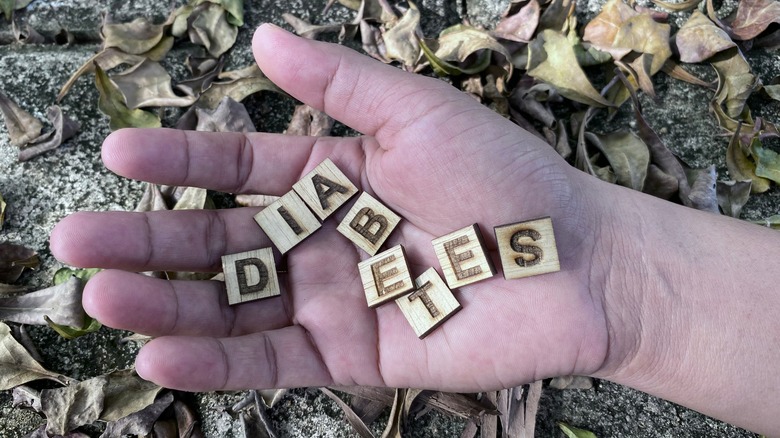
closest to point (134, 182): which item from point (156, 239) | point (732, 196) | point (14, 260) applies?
point (14, 260)

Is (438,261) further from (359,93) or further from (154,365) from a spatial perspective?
(154,365)

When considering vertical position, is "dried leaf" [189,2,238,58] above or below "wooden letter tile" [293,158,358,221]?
above

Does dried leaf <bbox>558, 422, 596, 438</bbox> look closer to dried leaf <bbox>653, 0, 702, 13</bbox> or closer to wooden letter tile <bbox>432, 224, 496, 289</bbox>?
wooden letter tile <bbox>432, 224, 496, 289</bbox>

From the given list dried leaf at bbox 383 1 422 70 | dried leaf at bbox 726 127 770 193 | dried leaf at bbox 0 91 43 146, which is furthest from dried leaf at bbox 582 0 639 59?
dried leaf at bbox 0 91 43 146

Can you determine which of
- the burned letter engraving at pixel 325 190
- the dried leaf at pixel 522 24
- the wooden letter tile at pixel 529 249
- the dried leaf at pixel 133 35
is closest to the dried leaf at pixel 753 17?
the dried leaf at pixel 522 24

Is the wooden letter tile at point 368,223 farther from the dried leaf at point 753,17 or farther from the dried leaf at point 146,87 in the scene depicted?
the dried leaf at point 753,17

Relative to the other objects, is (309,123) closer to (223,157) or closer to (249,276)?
(223,157)

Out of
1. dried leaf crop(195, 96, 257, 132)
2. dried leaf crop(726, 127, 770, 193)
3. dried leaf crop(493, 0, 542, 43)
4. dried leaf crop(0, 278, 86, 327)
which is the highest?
dried leaf crop(493, 0, 542, 43)
